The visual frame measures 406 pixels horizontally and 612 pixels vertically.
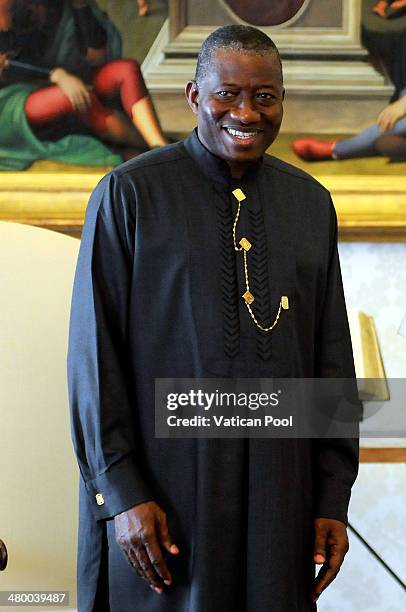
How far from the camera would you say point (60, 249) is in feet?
7.37

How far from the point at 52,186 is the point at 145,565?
5.70ft

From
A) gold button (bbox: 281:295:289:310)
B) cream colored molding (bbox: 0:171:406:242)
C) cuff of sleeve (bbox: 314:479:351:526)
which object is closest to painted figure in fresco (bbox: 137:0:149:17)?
cream colored molding (bbox: 0:171:406:242)

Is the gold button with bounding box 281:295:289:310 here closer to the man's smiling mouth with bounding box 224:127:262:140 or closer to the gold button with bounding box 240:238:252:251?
the gold button with bounding box 240:238:252:251

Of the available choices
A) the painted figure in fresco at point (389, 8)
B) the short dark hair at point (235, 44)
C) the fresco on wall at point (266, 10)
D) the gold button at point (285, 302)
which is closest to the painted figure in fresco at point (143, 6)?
the fresco on wall at point (266, 10)

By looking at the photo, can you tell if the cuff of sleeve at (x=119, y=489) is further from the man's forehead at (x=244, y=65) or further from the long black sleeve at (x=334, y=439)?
the man's forehead at (x=244, y=65)

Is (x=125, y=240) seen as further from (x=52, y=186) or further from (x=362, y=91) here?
(x=362, y=91)

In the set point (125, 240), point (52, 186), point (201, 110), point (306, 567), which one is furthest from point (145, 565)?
point (52, 186)

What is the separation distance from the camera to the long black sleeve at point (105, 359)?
167cm

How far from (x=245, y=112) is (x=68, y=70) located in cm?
157

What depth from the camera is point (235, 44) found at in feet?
5.78

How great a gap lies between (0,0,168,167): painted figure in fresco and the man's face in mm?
1429

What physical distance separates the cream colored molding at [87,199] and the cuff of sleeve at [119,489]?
5.18ft

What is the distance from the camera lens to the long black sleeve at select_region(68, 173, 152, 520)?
167 cm

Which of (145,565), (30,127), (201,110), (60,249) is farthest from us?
(30,127)
